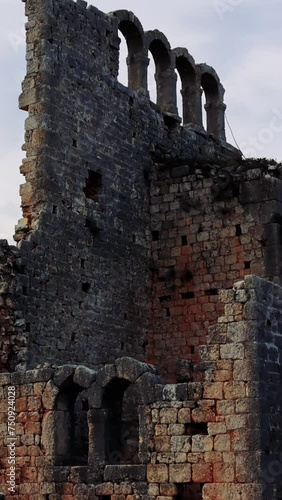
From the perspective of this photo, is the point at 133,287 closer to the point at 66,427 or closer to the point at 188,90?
the point at 66,427

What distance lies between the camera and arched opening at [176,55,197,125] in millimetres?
23609

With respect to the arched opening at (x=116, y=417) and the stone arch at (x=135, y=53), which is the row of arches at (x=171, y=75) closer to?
the stone arch at (x=135, y=53)

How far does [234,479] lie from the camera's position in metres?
13.5

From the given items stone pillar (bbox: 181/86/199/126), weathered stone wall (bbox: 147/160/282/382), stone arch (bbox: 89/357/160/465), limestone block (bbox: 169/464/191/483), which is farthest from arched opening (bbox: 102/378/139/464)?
stone pillar (bbox: 181/86/199/126)

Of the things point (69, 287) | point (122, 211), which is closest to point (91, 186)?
point (122, 211)

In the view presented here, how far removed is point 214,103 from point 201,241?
17.6 ft

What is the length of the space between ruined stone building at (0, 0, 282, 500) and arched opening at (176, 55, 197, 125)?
33 millimetres

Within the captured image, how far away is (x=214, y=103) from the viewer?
81.2 ft

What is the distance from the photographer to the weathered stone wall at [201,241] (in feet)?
65.1

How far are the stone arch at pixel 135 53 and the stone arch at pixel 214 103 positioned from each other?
114 inches

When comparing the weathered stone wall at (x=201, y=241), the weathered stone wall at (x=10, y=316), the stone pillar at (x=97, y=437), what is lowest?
the stone pillar at (x=97, y=437)

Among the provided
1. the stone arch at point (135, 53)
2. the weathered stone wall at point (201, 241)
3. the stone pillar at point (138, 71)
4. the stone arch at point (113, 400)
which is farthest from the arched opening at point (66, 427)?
the stone arch at point (135, 53)

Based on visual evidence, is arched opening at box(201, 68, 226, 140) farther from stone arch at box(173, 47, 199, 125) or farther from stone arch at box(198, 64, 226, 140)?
stone arch at box(173, 47, 199, 125)

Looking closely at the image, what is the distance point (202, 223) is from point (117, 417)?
656 cm
